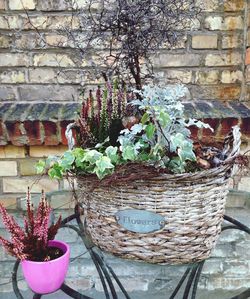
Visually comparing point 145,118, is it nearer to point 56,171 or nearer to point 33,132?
point 56,171

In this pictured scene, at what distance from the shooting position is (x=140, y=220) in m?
0.86

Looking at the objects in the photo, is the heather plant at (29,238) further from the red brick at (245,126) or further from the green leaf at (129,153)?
the red brick at (245,126)

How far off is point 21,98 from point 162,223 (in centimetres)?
126

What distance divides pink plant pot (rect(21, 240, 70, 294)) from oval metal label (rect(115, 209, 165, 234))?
7.2 inches

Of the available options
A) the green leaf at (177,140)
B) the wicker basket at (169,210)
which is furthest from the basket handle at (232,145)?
the green leaf at (177,140)

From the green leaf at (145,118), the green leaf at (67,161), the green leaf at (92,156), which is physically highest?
the green leaf at (145,118)

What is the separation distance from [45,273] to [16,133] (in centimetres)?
93

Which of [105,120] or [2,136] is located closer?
[105,120]

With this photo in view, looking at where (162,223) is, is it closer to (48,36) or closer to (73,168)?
(73,168)

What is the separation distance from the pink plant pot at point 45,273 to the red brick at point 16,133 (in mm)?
874

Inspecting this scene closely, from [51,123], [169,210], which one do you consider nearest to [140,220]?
[169,210]

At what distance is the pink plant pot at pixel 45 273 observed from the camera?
2.96 feet

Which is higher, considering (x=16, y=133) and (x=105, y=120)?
(x=105, y=120)

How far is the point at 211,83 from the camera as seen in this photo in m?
1.90
